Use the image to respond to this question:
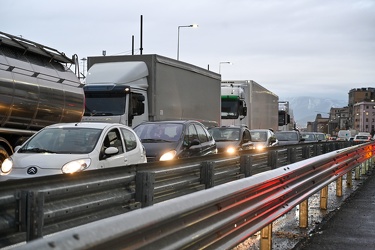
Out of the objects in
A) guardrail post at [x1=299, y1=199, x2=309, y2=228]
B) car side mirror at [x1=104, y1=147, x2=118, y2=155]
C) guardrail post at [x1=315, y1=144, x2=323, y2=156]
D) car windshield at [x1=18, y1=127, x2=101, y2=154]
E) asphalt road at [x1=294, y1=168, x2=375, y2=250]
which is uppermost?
car windshield at [x1=18, y1=127, x2=101, y2=154]

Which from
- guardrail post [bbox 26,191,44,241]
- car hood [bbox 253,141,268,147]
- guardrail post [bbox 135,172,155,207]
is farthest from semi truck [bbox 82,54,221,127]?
guardrail post [bbox 26,191,44,241]

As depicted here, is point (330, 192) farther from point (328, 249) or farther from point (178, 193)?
point (178, 193)

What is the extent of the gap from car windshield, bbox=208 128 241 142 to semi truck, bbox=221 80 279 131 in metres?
9.24

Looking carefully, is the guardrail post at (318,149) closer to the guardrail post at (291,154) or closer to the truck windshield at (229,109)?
the guardrail post at (291,154)

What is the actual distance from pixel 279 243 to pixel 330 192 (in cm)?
610

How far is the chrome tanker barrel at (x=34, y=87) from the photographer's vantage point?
12133 millimetres

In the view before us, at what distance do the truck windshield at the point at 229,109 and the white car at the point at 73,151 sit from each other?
18.3 meters

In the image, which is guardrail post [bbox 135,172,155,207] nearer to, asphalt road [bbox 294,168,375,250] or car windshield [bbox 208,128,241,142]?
asphalt road [bbox 294,168,375,250]

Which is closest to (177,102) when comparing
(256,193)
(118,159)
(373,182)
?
(373,182)

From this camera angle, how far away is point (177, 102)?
20281 millimetres

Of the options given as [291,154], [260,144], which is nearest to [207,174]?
[291,154]

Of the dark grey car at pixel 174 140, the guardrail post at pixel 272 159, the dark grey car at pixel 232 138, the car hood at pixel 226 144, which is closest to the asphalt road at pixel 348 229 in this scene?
the guardrail post at pixel 272 159

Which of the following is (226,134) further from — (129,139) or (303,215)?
(303,215)

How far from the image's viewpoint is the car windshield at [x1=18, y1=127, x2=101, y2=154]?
30.2ft
